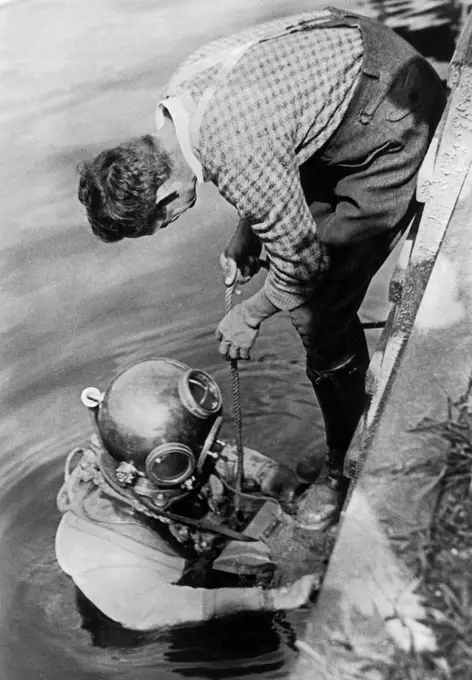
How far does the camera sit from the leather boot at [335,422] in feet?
13.9

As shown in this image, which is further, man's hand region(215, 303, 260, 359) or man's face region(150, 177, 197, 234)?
man's hand region(215, 303, 260, 359)

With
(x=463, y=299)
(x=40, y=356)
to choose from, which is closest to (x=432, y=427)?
(x=463, y=299)

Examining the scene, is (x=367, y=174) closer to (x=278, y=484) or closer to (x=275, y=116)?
(x=275, y=116)

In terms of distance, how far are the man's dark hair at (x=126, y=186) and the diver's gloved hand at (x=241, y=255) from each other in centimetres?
69

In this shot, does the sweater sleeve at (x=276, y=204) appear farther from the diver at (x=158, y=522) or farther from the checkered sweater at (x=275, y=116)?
the diver at (x=158, y=522)

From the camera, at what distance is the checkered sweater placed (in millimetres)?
3125

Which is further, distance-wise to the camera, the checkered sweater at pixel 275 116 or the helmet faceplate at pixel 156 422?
the helmet faceplate at pixel 156 422

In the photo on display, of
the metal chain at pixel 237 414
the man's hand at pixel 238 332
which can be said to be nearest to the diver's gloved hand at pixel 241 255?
the metal chain at pixel 237 414

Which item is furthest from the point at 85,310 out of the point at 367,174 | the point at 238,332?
the point at 367,174

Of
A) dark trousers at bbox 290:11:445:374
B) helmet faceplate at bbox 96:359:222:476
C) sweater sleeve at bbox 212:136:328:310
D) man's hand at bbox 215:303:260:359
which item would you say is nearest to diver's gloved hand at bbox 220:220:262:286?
man's hand at bbox 215:303:260:359

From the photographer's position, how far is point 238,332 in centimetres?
392

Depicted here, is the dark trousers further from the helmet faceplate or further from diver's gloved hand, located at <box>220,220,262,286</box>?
the helmet faceplate

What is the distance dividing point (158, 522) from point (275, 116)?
1.86 m

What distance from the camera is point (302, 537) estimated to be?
3971 millimetres
